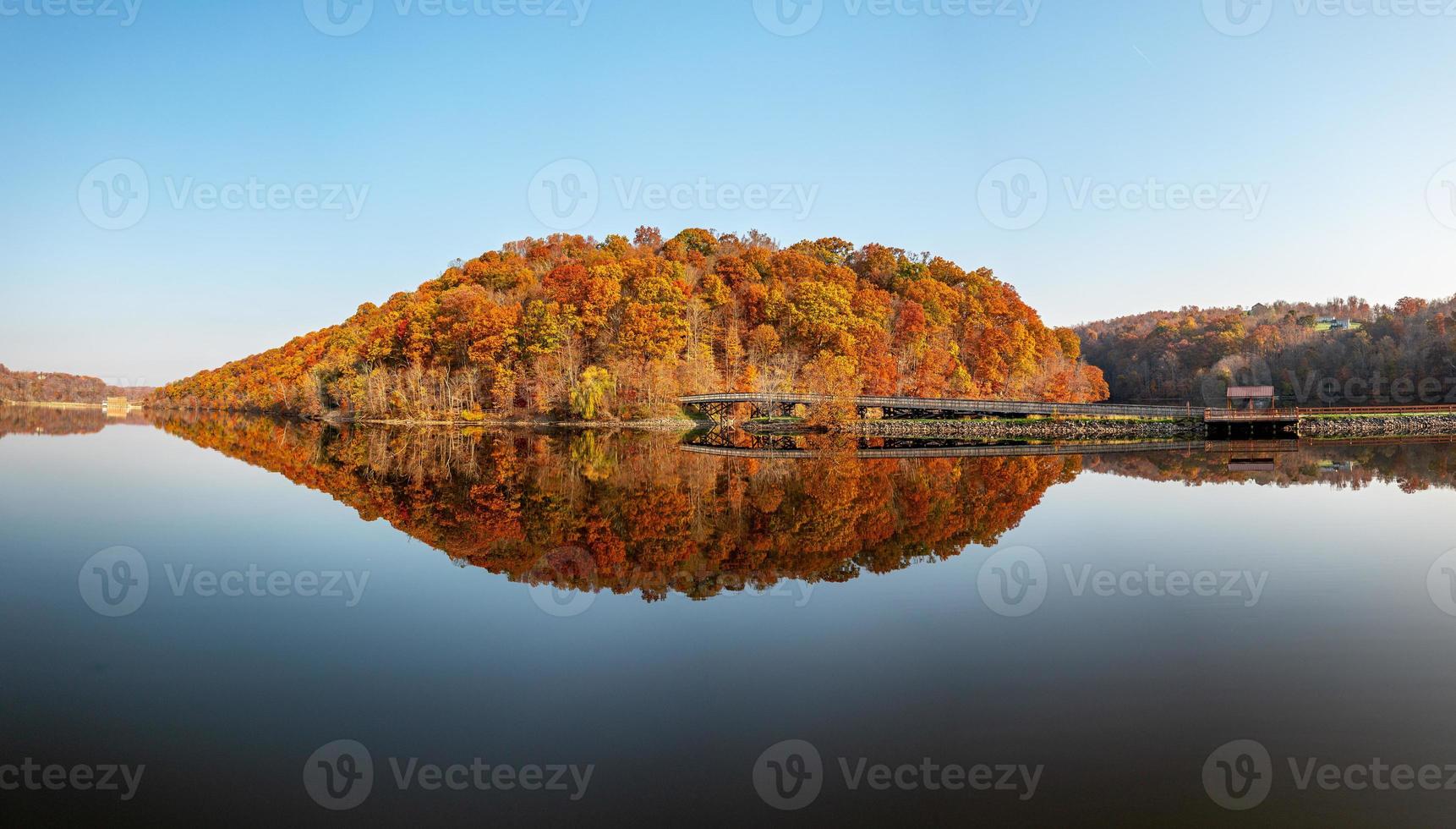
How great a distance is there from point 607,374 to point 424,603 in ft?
149

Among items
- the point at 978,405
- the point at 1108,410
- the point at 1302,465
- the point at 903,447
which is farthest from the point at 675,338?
the point at 1302,465

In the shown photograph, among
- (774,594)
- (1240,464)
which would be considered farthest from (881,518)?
(1240,464)

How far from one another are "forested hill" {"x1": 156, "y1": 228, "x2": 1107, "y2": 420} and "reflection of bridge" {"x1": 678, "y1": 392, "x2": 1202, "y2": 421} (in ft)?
8.38

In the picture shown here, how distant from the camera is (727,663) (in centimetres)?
880

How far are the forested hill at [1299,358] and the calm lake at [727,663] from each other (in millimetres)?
79996

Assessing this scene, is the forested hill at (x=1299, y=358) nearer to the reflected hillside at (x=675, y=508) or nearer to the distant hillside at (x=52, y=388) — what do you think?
the reflected hillside at (x=675, y=508)

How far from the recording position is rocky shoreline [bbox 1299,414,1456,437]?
160 feet

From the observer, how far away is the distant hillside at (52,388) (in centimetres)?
13475

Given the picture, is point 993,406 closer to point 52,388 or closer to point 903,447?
point 903,447

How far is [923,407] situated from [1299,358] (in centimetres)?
7109

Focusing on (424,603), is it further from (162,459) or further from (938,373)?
(938,373)

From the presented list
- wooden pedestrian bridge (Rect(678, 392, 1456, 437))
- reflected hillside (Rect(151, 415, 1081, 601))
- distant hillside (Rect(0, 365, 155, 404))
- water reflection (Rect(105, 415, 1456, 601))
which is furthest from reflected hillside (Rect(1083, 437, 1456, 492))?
distant hillside (Rect(0, 365, 155, 404))

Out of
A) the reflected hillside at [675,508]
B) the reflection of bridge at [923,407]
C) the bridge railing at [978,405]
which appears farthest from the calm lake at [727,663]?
the reflection of bridge at [923,407]

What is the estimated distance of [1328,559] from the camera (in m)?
13.7
